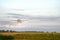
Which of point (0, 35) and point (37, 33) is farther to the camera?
point (37, 33)

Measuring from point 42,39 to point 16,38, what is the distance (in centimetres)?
116

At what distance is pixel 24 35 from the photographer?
10.7 meters

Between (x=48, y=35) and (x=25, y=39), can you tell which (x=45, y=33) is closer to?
(x=48, y=35)

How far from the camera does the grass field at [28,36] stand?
10.3 meters

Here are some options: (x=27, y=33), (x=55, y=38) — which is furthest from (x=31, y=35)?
(x=55, y=38)

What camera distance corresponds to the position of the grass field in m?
10.3

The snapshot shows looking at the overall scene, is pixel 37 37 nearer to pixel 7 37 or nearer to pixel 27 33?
pixel 27 33

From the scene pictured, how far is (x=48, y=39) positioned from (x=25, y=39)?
1051mm

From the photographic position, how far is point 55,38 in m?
10.5

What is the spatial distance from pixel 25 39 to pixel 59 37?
1.63 metres

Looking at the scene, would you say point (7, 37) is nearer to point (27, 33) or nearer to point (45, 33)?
point (27, 33)

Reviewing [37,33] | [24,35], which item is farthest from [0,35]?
[37,33]

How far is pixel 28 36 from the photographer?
1052cm

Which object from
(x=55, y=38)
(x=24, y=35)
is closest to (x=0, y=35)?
(x=24, y=35)
